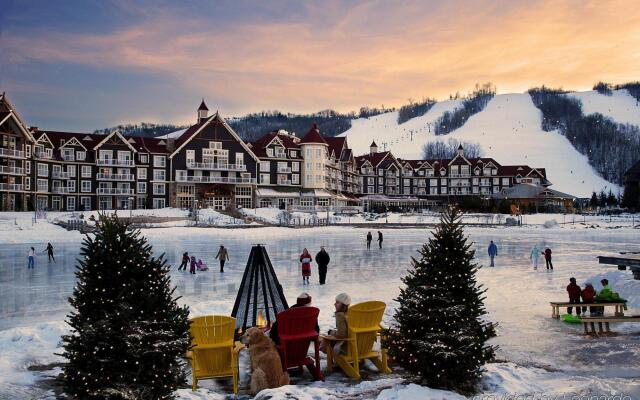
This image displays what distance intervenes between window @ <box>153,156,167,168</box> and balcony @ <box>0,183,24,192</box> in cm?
1694

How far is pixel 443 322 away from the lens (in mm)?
7586

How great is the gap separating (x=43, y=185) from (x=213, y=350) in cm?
6988

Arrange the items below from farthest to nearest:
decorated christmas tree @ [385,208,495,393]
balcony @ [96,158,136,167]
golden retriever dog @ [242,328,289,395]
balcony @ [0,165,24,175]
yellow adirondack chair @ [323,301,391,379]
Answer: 1. balcony @ [96,158,136,167]
2. balcony @ [0,165,24,175]
3. yellow adirondack chair @ [323,301,391,379]
4. golden retriever dog @ [242,328,289,395]
5. decorated christmas tree @ [385,208,495,393]

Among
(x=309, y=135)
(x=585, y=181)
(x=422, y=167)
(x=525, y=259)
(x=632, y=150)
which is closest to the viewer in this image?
(x=525, y=259)

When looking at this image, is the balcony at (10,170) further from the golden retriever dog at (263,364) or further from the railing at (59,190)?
the golden retriever dog at (263,364)

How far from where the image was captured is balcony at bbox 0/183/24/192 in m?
60.9

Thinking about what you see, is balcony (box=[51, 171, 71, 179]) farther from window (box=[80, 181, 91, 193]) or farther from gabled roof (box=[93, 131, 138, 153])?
gabled roof (box=[93, 131, 138, 153])

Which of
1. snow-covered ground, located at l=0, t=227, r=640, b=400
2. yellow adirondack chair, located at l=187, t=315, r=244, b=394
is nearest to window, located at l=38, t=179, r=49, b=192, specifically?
snow-covered ground, located at l=0, t=227, r=640, b=400

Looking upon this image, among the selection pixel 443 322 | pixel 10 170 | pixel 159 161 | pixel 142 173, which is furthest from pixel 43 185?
pixel 443 322

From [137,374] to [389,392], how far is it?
11.3 ft

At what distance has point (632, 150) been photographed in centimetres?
19650

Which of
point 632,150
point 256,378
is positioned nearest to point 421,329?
point 256,378

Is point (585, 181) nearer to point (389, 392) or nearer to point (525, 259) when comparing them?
point (525, 259)

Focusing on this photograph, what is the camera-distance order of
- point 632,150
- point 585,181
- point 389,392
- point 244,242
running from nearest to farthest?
point 389,392, point 244,242, point 585,181, point 632,150
